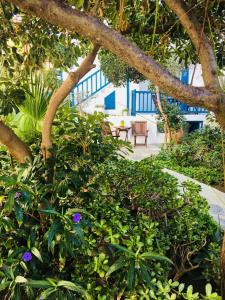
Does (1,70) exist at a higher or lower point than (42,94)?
higher

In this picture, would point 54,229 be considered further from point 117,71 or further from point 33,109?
point 117,71

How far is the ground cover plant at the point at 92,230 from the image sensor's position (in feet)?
3.72

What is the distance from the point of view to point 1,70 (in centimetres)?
215

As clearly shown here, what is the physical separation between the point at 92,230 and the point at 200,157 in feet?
14.9

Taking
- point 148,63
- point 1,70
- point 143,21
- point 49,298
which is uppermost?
point 143,21

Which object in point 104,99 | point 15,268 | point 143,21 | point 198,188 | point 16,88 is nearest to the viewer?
point 15,268

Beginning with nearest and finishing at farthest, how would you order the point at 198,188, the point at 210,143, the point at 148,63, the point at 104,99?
the point at 148,63, the point at 198,188, the point at 210,143, the point at 104,99

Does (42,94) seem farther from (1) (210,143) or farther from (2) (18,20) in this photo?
(1) (210,143)

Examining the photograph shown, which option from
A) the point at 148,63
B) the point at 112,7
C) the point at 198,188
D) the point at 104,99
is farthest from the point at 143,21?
the point at 104,99

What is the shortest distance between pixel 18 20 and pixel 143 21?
3.22 ft

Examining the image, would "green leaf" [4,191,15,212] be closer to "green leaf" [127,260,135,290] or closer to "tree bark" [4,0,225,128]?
"green leaf" [127,260,135,290]

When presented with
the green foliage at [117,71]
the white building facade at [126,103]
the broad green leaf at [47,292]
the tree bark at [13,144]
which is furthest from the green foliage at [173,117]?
the broad green leaf at [47,292]

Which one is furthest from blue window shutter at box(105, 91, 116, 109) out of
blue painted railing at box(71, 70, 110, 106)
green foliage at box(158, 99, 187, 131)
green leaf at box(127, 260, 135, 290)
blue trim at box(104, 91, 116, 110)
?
green leaf at box(127, 260, 135, 290)

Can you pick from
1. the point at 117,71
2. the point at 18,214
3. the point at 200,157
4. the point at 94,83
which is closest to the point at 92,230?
the point at 18,214
